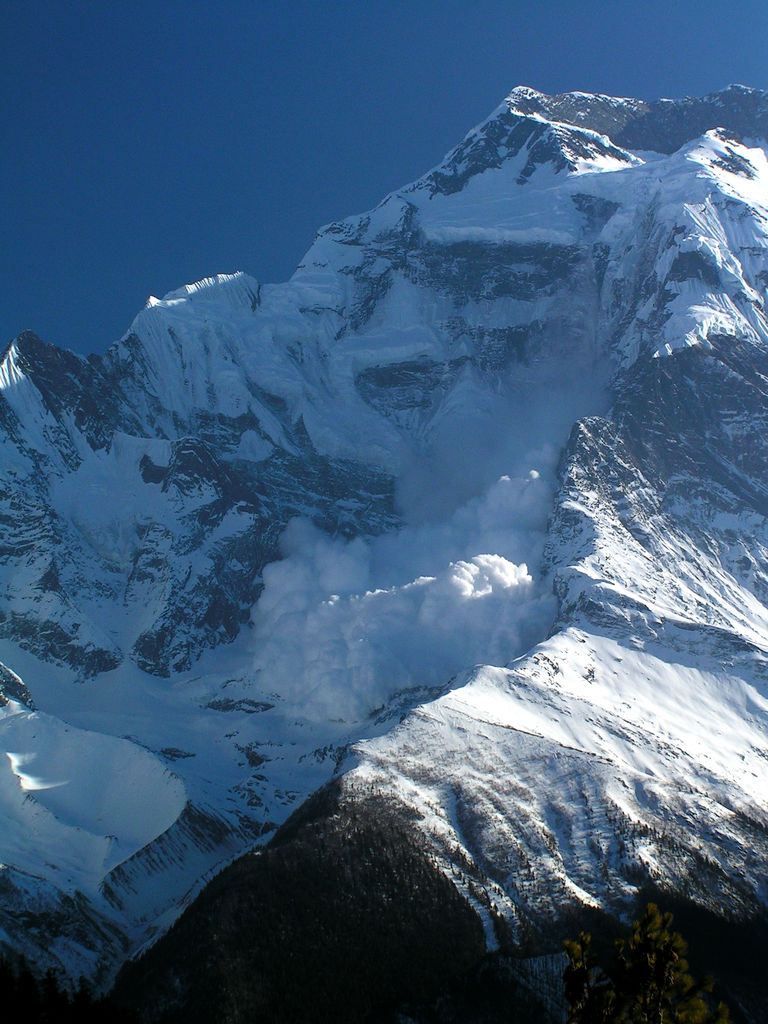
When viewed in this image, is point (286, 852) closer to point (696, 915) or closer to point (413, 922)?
point (413, 922)

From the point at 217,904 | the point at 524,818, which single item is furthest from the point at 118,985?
the point at 524,818

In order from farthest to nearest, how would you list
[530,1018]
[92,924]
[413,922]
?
[92,924] < [413,922] < [530,1018]

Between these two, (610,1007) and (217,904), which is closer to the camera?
(610,1007)

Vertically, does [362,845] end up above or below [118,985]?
above

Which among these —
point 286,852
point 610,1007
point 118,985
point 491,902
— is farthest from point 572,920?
point 610,1007

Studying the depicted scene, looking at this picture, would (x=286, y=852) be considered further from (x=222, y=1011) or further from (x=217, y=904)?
(x=222, y=1011)

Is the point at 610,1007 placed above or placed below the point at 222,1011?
above

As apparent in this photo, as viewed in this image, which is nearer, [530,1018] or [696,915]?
[530,1018]

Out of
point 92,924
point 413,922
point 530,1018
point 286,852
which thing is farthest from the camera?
point 92,924

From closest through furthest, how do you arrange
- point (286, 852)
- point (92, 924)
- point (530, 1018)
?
point (530, 1018)
point (286, 852)
point (92, 924)
